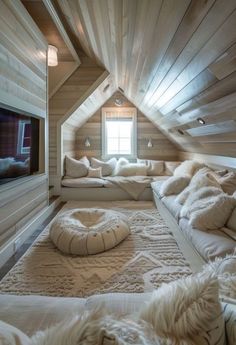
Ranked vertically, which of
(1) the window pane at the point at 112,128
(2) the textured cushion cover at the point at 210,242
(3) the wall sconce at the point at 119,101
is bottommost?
(2) the textured cushion cover at the point at 210,242

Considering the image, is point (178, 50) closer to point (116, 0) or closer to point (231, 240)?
point (116, 0)

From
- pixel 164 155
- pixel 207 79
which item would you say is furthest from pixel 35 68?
pixel 164 155

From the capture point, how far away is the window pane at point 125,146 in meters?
5.87

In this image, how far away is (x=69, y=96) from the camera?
4.43 meters

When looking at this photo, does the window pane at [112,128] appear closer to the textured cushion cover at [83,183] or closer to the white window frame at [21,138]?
the textured cushion cover at [83,183]

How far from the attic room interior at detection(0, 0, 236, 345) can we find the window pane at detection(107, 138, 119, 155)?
1.50 metres

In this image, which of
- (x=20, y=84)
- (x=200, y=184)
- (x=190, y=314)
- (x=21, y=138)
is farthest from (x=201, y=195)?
(x=20, y=84)

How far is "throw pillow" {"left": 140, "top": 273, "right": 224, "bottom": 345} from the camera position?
688 mm

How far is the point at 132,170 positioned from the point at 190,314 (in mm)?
4480

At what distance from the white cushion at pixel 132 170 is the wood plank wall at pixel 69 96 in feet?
4.45

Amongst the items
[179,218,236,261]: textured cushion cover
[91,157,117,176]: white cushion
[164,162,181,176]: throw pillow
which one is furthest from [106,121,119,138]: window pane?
[179,218,236,261]: textured cushion cover

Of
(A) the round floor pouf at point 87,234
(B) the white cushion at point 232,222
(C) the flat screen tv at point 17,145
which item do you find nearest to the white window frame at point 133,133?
(C) the flat screen tv at point 17,145

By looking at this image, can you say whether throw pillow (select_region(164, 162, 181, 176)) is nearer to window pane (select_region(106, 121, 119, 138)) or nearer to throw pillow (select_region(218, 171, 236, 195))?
window pane (select_region(106, 121, 119, 138))

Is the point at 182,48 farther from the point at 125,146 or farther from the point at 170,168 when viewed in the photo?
the point at 125,146
